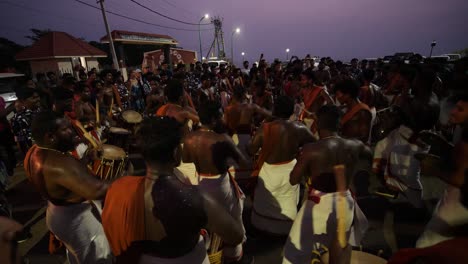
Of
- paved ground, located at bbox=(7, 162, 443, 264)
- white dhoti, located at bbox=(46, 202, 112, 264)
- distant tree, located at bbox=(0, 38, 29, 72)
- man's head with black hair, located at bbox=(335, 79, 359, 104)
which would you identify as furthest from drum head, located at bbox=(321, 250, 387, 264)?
distant tree, located at bbox=(0, 38, 29, 72)

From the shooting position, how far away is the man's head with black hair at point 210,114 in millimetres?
3623

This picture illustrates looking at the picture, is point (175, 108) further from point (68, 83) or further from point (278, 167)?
point (68, 83)

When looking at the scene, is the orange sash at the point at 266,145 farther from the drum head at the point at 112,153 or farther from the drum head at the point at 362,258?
the drum head at the point at 112,153

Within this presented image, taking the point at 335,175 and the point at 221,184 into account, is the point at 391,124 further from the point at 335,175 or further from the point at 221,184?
the point at 221,184

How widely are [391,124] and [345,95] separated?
3.06 feet

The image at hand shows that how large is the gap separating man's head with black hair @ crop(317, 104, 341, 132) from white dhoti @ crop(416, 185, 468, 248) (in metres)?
1.21

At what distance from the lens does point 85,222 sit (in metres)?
2.88

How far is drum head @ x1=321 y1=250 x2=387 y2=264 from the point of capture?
250 cm

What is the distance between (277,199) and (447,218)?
2.23 metres

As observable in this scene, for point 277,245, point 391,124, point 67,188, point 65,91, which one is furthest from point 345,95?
point 65,91

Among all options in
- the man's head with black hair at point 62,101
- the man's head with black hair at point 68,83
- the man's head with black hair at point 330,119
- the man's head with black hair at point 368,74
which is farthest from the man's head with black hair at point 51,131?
the man's head with black hair at point 368,74

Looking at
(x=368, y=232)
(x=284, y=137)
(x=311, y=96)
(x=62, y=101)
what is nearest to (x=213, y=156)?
(x=284, y=137)

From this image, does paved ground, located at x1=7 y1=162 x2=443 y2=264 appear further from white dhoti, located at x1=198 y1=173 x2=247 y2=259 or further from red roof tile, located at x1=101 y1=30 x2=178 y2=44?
red roof tile, located at x1=101 y1=30 x2=178 y2=44

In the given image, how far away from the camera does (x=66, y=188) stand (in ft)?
8.50
